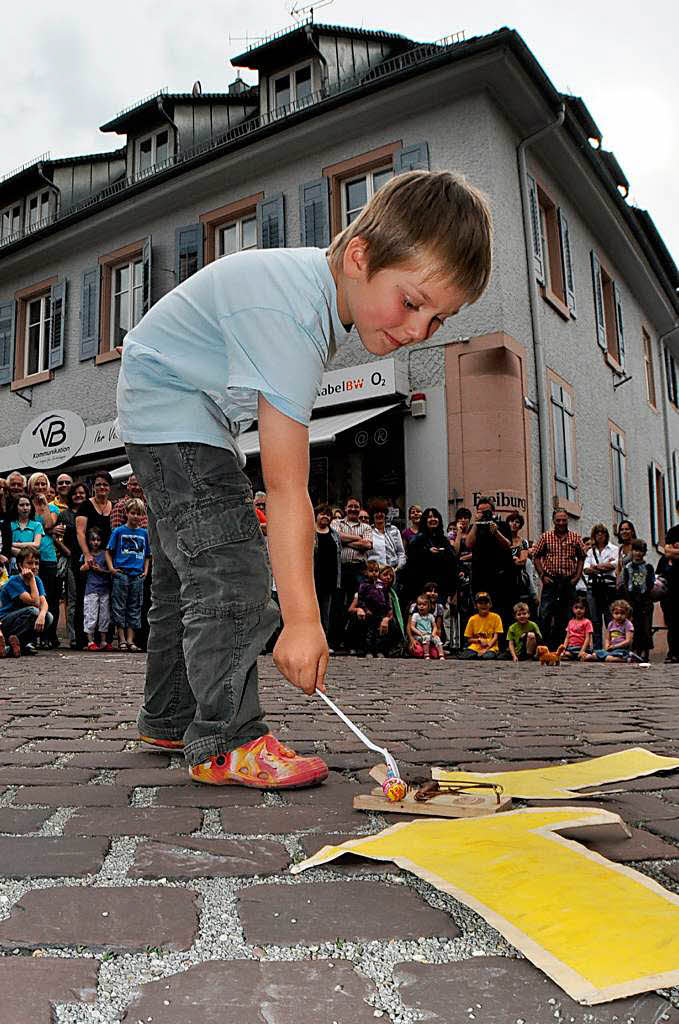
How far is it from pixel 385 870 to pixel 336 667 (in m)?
6.10

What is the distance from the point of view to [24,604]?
866 centimetres

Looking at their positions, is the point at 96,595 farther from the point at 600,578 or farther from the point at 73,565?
the point at 600,578

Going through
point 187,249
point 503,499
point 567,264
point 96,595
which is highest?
point 187,249

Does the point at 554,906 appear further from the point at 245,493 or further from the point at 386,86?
the point at 386,86

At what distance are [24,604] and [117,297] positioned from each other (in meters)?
10.1

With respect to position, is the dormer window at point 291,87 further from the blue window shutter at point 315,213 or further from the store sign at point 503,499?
the store sign at point 503,499

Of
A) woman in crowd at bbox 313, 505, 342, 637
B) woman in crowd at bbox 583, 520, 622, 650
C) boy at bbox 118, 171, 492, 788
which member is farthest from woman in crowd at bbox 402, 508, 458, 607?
boy at bbox 118, 171, 492, 788

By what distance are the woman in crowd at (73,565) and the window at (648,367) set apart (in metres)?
14.5

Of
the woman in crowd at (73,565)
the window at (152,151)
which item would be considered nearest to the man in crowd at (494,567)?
the woman in crowd at (73,565)

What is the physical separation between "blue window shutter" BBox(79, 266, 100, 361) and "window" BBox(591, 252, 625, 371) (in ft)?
29.1

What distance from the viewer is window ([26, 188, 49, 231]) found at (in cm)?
1977

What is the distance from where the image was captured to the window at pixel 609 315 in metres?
17.2

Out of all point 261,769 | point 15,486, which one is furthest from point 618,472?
point 261,769

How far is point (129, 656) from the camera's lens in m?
8.57
